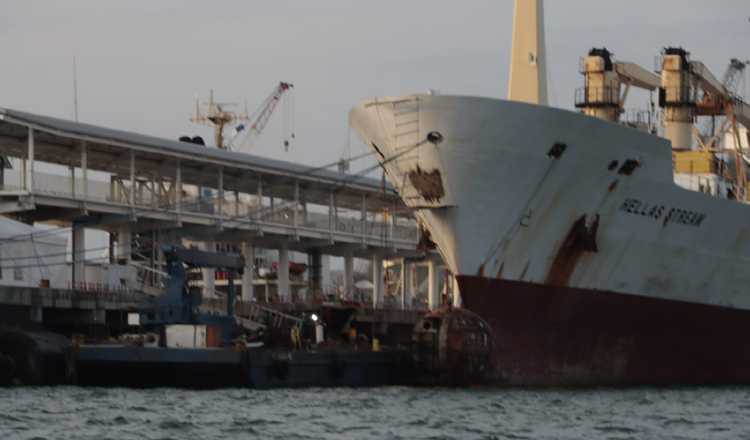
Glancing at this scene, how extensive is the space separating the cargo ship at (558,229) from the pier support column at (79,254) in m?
17.7

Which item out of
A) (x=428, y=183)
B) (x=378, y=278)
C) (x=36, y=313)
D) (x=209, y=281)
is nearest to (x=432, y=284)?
(x=378, y=278)

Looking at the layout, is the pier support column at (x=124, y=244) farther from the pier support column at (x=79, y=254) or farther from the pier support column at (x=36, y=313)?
the pier support column at (x=36, y=313)

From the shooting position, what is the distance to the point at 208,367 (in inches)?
1706

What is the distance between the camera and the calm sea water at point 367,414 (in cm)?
3256

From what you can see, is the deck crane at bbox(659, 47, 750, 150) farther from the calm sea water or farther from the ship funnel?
the calm sea water

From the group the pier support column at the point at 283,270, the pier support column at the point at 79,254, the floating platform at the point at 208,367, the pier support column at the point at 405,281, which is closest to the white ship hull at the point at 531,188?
the floating platform at the point at 208,367

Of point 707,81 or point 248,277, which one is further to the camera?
point 248,277

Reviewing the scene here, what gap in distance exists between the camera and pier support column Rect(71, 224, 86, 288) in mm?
60644

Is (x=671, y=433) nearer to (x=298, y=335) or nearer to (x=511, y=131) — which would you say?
(x=511, y=131)

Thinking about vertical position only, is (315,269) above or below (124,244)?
below

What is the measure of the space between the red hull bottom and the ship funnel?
7.61 meters

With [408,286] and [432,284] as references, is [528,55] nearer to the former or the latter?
[432,284]

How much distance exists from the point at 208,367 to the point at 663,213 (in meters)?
13.3

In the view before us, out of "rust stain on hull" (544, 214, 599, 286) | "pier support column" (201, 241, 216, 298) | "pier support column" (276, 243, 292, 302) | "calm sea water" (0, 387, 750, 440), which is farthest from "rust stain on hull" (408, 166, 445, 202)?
"pier support column" (276, 243, 292, 302)
